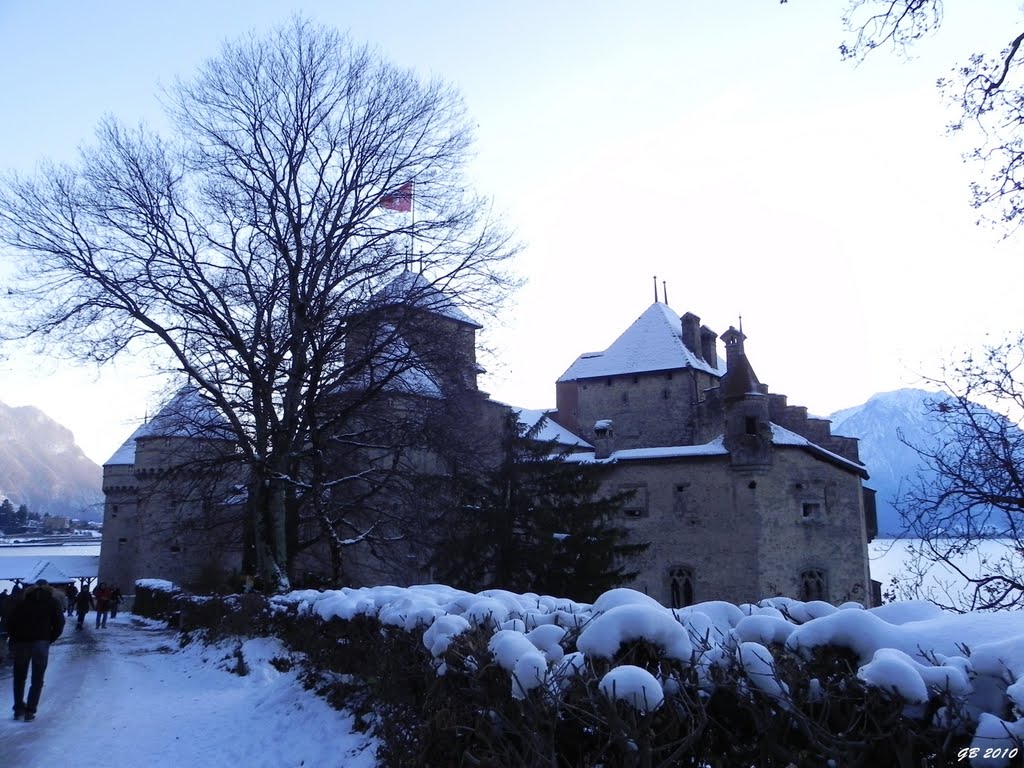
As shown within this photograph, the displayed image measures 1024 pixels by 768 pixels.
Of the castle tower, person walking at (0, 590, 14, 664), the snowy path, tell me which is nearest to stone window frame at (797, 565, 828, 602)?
the castle tower

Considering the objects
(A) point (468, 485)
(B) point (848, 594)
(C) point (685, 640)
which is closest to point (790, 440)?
(B) point (848, 594)

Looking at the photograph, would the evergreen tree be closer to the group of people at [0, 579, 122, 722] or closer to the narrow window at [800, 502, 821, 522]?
the group of people at [0, 579, 122, 722]

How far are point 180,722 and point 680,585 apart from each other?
2242 cm

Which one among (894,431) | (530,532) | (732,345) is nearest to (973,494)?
(894,431)

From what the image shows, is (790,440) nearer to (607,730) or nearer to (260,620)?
(260,620)

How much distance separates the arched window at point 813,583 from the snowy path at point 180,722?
71.8 ft

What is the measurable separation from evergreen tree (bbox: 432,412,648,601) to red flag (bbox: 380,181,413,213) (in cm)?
629

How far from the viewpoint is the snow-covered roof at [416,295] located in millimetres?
17062

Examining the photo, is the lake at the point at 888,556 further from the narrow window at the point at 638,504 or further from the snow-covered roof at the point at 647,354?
the snow-covered roof at the point at 647,354

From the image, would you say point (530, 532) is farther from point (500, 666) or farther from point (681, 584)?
point (500, 666)

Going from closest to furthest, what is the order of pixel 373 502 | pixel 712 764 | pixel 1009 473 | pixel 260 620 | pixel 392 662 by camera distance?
pixel 712 764, pixel 392 662, pixel 1009 473, pixel 260 620, pixel 373 502

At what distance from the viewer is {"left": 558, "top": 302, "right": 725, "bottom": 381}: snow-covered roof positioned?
1463 inches

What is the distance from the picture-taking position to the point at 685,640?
148 inches

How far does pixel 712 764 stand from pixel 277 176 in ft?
58.8
